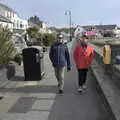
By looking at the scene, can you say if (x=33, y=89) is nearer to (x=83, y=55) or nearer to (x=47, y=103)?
(x=83, y=55)

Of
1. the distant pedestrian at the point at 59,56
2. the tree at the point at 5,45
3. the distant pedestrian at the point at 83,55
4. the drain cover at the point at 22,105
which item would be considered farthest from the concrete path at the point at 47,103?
the tree at the point at 5,45

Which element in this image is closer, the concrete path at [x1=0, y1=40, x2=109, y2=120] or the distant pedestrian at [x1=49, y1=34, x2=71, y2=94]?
the concrete path at [x1=0, y1=40, x2=109, y2=120]

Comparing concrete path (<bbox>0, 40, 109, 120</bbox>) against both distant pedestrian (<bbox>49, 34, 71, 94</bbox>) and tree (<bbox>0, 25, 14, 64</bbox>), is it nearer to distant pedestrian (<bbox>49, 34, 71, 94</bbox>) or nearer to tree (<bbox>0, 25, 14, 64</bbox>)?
distant pedestrian (<bbox>49, 34, 71, 94</bbox>)

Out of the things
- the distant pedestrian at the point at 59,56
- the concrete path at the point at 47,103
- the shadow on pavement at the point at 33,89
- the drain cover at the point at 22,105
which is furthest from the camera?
the shadow on pavement at the point at 33,89

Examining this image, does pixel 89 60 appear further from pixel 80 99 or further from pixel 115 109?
pixel 115 109

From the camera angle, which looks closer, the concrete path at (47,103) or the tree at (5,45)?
the concrete path at (47,103)

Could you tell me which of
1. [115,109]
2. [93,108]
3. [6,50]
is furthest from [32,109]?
[6,50]

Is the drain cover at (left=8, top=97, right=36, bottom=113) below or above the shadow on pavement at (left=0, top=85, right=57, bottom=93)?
above

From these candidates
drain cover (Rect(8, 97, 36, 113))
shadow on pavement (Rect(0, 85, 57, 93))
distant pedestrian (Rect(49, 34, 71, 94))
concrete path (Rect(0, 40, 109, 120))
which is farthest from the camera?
shadow on pavement (Rect(0, 85, 57, 93))

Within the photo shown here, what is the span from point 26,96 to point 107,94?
2715 mm

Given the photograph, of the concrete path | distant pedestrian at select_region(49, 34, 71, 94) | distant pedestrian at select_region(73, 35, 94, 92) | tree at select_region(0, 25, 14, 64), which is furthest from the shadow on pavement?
distant pedestrian at select_region(73, 35, 94, 92)

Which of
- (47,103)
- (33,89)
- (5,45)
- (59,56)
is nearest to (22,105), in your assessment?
(47,103)

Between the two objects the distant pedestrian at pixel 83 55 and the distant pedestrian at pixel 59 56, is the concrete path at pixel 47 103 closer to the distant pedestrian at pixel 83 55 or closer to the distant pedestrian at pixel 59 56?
the distant pedestrian at pixel 59 56

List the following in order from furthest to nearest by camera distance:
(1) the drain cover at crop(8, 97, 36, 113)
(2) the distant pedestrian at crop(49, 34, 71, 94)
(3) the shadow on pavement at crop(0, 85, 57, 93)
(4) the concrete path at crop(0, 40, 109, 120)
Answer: (3) the shadow on pavement at crop(0, 85, 57, 93), (2) the distant pedestrian at crop(49, 34, 71, 94), (1) the drain cover at crop(8, 97, 36, 113), (4) the concrete path at crop(0, 40, 109, 120)
